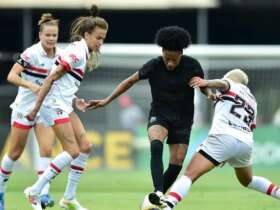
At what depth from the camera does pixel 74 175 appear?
13750 mm

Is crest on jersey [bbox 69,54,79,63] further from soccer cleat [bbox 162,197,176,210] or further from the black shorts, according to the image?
soccer cleat [bbox 162,197,176,210]

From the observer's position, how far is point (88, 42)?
13.4 metres

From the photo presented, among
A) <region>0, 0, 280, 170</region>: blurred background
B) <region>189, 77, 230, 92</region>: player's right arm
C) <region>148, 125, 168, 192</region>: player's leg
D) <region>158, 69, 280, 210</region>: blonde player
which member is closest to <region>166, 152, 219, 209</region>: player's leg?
<region>158, 69, 280, 210</region>: blonde player

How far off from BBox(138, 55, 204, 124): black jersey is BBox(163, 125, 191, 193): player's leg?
0.51 feet

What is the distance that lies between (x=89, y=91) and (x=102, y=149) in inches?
89.5

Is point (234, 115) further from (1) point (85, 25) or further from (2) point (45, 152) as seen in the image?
(2) point (45, 152)

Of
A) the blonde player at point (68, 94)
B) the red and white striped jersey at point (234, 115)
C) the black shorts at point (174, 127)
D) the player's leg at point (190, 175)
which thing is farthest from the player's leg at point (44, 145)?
the red and white striped jersey at point (234, 115)

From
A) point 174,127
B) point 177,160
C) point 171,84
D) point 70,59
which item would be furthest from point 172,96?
point 70,59

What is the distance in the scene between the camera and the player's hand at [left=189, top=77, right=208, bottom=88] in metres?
12.4

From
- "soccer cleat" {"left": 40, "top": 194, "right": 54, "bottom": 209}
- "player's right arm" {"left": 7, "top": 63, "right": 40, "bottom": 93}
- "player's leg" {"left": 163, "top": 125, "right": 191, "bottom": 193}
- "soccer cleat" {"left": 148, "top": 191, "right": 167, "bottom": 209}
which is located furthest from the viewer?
"soccer cleat" {"left": 40, "top": 194, "right": 54, "bottom": 209}

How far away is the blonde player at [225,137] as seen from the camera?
12.2m

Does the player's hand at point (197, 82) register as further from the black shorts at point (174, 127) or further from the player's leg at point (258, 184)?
the player's leg at point (258, 184)

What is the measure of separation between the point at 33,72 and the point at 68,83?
1063 mm

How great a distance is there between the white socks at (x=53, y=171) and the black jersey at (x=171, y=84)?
1238 mm
